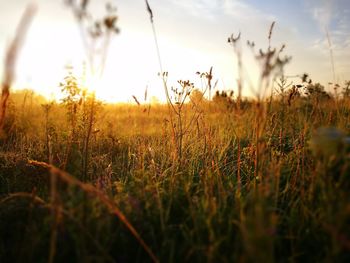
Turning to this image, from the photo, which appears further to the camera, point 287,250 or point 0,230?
point 0,230

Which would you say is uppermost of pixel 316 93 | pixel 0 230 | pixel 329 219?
pixel 316 93

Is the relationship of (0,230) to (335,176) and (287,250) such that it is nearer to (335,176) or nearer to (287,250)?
(287,250)

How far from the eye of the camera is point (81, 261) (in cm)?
152

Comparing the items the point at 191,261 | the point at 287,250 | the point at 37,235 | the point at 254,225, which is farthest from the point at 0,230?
the point at 287,250

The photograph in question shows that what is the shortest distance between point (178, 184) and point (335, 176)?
42.7 inches

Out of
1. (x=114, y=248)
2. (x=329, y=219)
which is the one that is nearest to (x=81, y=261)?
(x=114, y=248)

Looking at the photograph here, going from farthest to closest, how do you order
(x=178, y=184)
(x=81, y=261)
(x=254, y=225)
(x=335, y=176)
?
(x=178, y=184) → (x=335, y=176) → (x=81, y=261) → (x=254, y=225)

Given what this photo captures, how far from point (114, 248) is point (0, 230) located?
A: 2.77 ft

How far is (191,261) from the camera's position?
1.68m

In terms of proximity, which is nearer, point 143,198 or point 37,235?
point 37,235

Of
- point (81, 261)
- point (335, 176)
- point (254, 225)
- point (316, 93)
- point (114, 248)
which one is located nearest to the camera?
point (254, 225)

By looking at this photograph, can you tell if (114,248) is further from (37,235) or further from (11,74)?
(11,74)

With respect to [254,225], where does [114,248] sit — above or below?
below

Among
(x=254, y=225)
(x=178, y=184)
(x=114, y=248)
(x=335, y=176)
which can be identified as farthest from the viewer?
(x=178, y=184)
